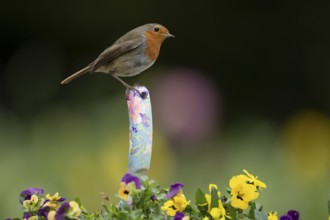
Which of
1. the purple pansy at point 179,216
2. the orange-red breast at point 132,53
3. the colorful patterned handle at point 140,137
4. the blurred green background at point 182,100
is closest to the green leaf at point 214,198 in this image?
the purple pansy at point 179,216

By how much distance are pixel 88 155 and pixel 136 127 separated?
58.7 inches

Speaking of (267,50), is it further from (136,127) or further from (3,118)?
(136,127)

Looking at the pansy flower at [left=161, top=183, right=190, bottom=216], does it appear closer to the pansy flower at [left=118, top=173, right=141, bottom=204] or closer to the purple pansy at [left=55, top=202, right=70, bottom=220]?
the pansy flower at [left=118, top=173, right=141, bottom=204]

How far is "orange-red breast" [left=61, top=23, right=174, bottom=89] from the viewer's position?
8.09ft

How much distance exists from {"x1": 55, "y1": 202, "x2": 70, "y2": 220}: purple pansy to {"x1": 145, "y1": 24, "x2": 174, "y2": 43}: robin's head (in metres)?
0.95

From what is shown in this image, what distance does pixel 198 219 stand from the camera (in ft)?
5.89

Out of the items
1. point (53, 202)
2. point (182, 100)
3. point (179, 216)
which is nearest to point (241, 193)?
point (179, 216)

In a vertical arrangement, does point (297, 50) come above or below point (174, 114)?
above

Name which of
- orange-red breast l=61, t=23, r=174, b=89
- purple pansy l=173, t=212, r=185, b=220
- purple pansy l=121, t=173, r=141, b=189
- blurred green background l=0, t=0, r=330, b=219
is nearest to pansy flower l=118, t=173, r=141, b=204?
purple pansy l=121, t=173, r=141, b=189

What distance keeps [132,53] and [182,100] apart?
1.78 m

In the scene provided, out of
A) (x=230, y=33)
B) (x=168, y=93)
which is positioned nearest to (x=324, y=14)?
(x=230, y=33)

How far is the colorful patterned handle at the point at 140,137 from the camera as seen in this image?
1979mm

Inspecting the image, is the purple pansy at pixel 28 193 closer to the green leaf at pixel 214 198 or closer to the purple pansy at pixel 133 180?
the purple pansy at pixel 133 180

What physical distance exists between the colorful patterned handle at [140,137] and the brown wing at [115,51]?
471 millimetres
